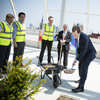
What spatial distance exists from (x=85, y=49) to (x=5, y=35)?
5.82 ft

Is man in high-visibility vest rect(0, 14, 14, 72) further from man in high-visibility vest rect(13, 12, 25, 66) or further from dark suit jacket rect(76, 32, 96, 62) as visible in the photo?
dark suit jacket rect(76, 32, 96, 62)

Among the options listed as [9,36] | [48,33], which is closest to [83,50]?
[9,36]

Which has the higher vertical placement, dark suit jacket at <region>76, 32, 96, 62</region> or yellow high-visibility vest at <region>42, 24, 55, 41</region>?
yellow high-visibility vest at <region>42, 24, 55, 41</region>

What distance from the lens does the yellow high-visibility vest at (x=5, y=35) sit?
2964 mm

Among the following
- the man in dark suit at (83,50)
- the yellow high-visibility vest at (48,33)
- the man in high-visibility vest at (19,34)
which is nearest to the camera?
the man in dark suit at (83,50)

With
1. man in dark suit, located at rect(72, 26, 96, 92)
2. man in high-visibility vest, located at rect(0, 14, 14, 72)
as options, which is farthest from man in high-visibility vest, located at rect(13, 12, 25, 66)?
man in dark suit, located at rect(72, 26, 96, 92)

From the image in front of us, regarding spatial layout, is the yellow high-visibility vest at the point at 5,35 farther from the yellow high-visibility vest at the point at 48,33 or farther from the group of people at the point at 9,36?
the yellow high-visibility vest at the point at 48,33

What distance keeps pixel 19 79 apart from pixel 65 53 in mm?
2884

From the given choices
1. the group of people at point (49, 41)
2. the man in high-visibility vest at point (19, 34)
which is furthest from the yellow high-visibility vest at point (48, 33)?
the man in high-visibility vest at point (19, 34)

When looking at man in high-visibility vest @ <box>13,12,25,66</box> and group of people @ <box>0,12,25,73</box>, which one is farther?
man in high-visibility vest @ <box>13,12,25,66</box>

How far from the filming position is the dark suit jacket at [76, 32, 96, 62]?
2377 mm

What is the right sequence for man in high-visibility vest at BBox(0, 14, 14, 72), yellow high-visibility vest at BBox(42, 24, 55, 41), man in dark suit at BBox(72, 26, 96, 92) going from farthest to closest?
1. yellow high-visibility vest at BBox(42, 24, 55, 41)
2. man in high-visibility vest at BBox(0, 14, 14, 72)
3. man in dark suit at BBox(72, 26, 96, 92)

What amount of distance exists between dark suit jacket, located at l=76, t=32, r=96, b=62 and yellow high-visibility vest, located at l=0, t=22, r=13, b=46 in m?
1.59

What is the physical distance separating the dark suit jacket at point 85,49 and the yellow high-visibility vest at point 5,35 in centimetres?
159
